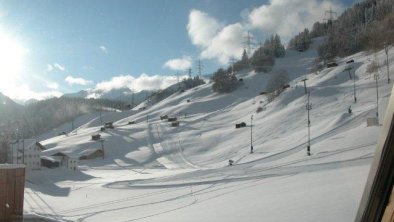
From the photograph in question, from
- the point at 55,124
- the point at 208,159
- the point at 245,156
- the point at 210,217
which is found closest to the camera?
the point at 210,217

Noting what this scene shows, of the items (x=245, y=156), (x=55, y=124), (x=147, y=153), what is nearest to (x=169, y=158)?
(x=147, y=153)

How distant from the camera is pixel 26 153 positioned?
5644cm

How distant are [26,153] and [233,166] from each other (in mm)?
30531

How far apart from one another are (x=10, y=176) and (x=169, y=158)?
43533 mm

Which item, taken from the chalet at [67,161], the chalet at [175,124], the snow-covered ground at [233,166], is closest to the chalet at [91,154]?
the snow-covered ground at [233,166]

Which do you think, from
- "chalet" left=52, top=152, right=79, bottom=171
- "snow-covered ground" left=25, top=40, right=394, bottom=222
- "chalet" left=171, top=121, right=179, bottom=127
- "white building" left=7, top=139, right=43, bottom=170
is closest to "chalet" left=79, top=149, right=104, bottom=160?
"snow-covered ground" left=25, top=40, right=394, bottom=222

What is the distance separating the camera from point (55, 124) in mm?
169250

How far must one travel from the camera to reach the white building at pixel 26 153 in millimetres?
55906

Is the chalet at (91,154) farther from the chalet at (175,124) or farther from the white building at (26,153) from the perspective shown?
the chalet at (175,124)

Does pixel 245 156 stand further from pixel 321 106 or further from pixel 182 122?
pixel 182 122

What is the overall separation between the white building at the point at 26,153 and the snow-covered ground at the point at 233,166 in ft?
14.9

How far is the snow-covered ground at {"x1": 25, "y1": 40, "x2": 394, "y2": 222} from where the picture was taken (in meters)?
15.4

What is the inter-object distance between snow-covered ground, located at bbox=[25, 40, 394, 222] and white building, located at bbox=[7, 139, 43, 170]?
178 inches

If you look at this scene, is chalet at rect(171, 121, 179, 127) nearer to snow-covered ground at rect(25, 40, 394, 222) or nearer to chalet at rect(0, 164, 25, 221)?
snow-covered ground at rect(25, 40, 394, 222)
